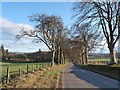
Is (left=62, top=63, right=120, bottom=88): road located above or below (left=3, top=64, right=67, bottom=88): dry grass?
below

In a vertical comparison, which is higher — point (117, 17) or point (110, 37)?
point (117, 17)

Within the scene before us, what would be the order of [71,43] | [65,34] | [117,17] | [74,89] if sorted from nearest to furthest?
[74,89]
[117,17]
[65,34]
[71,43]

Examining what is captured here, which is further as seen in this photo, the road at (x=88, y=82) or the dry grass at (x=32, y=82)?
the road at (x=88, y=82)

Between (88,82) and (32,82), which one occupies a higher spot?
(32,82)

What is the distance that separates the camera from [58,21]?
212ft

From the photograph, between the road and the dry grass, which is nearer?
the dry grass

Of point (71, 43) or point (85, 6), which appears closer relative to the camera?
point (85, 6)

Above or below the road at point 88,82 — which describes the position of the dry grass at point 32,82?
above

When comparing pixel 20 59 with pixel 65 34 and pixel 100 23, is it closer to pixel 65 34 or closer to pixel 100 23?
pixel 65 34

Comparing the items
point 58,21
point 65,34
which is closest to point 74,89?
point 58,21

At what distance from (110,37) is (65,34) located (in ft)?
123

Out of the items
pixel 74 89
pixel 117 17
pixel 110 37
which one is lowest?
pixel 74 89

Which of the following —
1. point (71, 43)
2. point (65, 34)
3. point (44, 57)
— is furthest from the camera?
point (44, 57)

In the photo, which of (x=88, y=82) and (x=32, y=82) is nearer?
(x=32, y=82)
